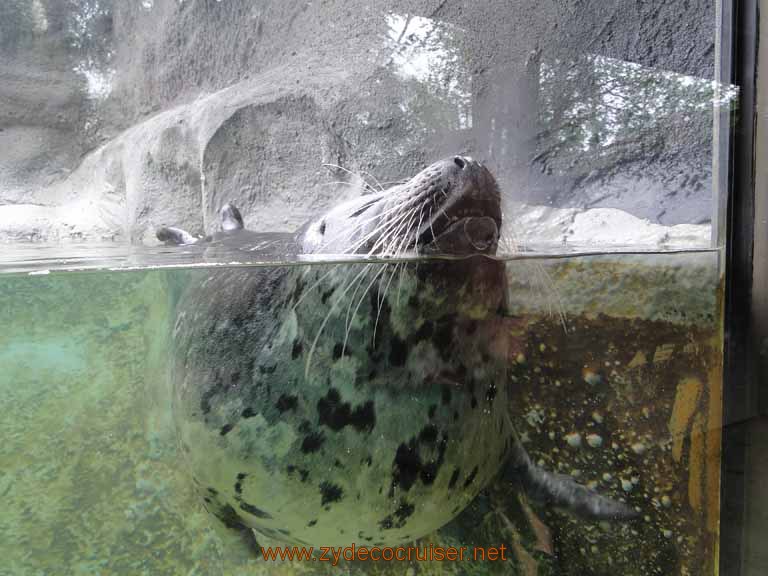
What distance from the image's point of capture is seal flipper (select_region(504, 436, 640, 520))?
4.85 feet

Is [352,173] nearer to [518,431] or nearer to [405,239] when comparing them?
[405,239]

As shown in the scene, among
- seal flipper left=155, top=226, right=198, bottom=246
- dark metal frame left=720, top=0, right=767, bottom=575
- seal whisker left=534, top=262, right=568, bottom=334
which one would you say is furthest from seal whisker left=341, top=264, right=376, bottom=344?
seal flipper left=155, top=226, right=198, bottom=246

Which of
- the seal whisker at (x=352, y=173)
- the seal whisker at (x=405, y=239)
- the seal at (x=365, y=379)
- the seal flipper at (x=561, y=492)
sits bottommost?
the seal flipper at (x=561, y=492)

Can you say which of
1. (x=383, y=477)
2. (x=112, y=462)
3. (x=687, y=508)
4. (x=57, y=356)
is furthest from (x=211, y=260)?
(x=687, y=508)

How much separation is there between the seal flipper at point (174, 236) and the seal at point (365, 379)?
890 mm

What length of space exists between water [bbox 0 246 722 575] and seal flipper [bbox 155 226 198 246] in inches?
24.4

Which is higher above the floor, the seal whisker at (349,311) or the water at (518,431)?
the seal whisker at (349,311)

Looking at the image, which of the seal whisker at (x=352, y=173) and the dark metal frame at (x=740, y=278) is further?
the seal whisker at (x=352, y=173)

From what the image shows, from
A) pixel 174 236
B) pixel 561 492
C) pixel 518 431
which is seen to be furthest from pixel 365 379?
pixel 174 236

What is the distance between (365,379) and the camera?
4.06ft

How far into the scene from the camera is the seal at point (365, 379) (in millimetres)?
1190

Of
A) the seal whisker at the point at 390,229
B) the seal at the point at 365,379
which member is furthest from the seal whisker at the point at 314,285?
the seal whisker at the point at 390,229

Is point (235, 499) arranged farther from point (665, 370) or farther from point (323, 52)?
point (323, 52)

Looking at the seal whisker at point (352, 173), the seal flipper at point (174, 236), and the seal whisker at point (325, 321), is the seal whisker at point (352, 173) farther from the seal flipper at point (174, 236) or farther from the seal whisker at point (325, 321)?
the seal whisker at point (325, 321)
